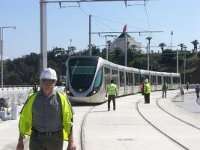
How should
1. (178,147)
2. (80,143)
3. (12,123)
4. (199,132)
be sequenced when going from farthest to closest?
(12,123) < (199,132) < (80,143) < (178,147)

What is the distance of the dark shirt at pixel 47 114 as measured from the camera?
26.9 feet

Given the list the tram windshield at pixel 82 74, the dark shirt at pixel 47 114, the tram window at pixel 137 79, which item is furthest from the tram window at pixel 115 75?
the dark shirt at pixel 47 114

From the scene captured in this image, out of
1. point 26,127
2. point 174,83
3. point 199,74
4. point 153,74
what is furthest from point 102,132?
point 199,74

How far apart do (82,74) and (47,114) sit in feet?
110

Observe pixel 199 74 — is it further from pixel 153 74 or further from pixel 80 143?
pixel 80 143

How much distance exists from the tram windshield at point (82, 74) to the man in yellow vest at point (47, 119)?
1304 inches

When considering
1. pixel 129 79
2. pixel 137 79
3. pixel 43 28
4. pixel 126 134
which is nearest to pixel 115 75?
pixel 129 79

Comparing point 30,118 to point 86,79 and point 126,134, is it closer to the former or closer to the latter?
point 126,134

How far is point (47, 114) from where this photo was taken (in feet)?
26.9

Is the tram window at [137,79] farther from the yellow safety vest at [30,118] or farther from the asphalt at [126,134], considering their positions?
the yellow safety vest at [30,118]

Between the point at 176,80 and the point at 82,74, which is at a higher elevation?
the point at 82,74

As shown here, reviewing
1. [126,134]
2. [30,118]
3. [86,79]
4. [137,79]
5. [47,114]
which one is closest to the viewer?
[47,114]

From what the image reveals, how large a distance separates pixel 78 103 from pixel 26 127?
35736 millimetres

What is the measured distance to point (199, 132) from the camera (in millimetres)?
21547
